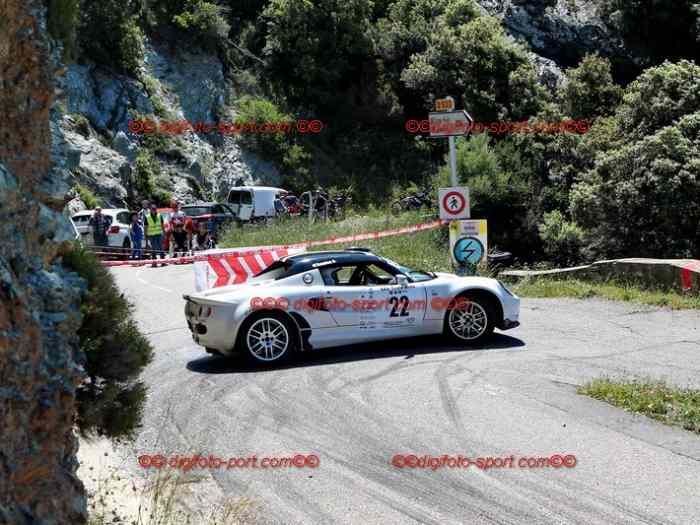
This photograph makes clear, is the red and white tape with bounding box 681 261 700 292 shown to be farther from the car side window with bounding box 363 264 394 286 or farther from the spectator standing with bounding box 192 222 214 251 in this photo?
the spectator standing with bounding box 192 222 214 251

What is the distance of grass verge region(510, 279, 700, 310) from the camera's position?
15.3 metres

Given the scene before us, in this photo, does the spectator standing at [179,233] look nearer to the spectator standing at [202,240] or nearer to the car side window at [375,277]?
the spectator standing at [202,240]

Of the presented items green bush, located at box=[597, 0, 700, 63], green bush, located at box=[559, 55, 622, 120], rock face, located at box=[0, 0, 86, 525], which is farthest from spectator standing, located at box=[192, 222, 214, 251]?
green bush, located at box=[597, 0, 700, 63]

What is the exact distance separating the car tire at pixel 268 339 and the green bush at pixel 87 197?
23526mm

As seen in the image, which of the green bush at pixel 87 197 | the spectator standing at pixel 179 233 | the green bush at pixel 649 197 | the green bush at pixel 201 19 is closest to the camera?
the green bush at pixel 649 197

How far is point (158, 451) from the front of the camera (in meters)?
7.36

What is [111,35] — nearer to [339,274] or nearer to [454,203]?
[454,203]

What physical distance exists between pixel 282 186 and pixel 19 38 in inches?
1531

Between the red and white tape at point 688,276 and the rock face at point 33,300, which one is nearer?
the rock face at point 33,300

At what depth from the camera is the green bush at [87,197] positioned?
3278 cm

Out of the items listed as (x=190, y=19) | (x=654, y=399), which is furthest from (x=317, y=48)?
(x=654, y=399)

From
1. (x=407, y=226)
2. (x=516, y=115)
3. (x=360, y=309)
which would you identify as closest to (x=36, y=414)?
(x=360, y=309)

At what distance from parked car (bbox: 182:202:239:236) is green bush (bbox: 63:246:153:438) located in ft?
81.5

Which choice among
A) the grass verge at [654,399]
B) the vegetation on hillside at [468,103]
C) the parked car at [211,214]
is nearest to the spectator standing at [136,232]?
the parked car at [211,214]
